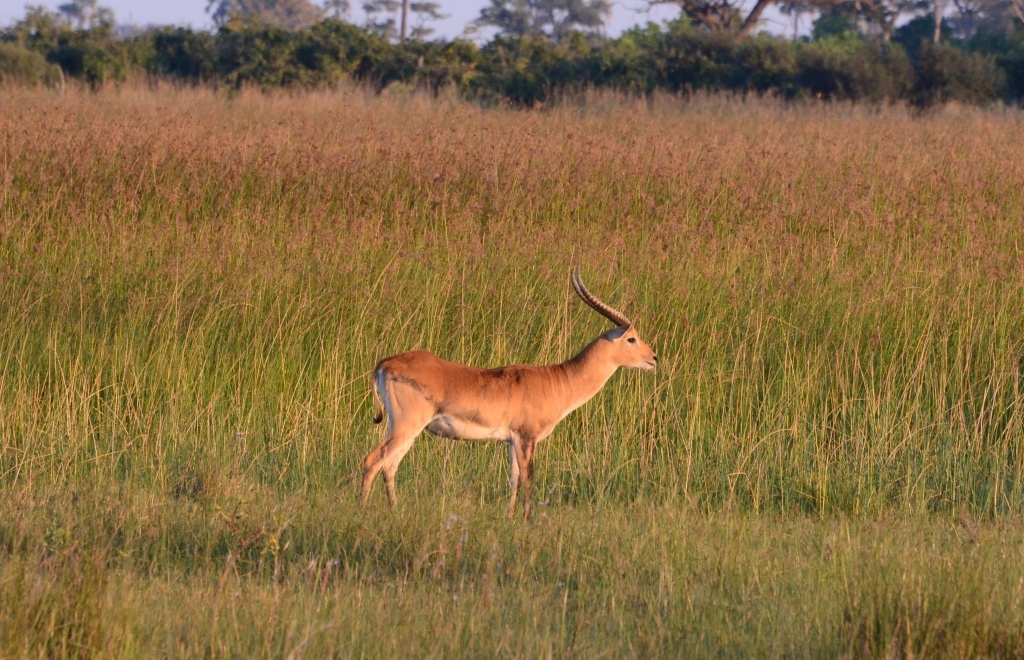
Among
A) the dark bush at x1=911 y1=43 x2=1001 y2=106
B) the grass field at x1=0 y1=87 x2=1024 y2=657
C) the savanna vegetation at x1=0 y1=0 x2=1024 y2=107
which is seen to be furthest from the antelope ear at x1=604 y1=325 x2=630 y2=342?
the dark bush at x1=911 y1=43 x2=1001 y2=106

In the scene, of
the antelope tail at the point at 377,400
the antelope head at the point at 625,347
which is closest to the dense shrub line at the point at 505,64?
the antelope head at the point at 625,347

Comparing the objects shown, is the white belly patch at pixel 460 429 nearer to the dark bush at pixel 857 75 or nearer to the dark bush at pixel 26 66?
the dark bush at pixel 26 66

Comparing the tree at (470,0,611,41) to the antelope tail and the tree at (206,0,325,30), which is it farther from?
the antelope tail

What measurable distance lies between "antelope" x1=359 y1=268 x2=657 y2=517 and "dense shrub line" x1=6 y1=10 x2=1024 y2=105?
1512 centimetres

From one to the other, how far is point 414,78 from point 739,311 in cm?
1523

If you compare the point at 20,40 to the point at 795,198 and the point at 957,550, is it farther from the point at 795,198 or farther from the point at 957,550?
the point at 957,550

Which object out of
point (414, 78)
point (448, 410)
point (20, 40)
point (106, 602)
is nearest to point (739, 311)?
point (448, 410)

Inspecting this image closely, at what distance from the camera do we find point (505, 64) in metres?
22.1

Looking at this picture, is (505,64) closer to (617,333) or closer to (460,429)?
(617,333)

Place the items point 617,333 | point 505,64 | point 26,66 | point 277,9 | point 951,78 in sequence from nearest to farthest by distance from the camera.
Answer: point 617,333
point 26,66
point 951,78
point 505,64
point 277,9

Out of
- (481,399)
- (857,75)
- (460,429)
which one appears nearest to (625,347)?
(481,399)

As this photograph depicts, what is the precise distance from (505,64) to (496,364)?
16.3 meters

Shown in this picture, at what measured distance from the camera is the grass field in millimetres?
3568

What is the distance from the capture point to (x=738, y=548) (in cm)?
430
